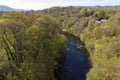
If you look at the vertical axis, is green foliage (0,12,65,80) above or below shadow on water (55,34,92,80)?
above

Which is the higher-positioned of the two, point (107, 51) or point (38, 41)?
point (38, 41)

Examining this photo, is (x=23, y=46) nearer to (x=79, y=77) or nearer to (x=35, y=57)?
(x=35, y=57)

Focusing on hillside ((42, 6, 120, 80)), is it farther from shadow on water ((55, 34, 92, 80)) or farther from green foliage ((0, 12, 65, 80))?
green foliage ((0, 12, 65, 80))

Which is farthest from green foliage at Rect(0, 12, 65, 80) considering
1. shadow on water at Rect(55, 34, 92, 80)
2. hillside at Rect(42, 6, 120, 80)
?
hillside at Rect(42, 6, 120, 80)

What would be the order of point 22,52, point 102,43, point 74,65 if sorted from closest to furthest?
point 22,52 < point 74,65 < point 102,43

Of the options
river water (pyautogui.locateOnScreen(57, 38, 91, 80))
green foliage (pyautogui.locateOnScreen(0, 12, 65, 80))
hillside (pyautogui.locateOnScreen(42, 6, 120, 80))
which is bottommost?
river water (pyautogui.locateOnScreen(57, 38, 91, 80))

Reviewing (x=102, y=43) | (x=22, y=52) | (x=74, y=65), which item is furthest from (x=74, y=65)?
(x=22, y=52)

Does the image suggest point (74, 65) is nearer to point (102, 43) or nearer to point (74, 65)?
point (74, 65)

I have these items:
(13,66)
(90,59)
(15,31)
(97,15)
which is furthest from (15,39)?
(97,15)
